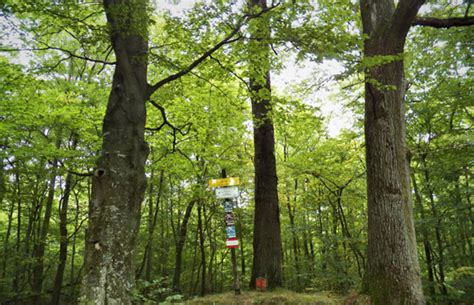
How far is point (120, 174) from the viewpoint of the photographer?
130 inches

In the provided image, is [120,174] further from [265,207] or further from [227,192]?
[265,207]

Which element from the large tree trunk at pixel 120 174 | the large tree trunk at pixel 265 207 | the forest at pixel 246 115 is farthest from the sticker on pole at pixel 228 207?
the large tree trunk at pixel 120 174

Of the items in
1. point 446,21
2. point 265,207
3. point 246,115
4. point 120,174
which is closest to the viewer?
point 120,174

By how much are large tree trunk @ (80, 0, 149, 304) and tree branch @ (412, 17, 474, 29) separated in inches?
184

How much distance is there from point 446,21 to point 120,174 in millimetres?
5829

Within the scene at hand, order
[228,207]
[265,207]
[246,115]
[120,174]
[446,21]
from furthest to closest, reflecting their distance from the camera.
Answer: [246,115] < [265,207] < [228,207] < [446,21] < [120,174]

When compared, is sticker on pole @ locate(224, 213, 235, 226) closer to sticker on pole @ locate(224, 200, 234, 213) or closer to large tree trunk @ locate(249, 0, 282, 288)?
sticker on pole @ locate(224, 200, 234, 213)

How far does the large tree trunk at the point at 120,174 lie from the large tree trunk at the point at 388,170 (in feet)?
9.92

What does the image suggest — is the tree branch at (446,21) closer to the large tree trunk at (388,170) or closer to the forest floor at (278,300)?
the large tree trunk at (388,170)

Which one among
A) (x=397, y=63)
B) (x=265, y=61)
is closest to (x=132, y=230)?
(x=265, y=61)

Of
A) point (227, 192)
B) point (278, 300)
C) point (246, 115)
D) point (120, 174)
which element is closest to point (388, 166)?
point (227, 192)

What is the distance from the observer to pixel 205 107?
898cm

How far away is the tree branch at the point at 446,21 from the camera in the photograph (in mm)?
4898

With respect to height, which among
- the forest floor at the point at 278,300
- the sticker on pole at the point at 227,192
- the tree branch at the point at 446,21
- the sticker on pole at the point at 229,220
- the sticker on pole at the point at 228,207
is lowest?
the forest floor at the point at 278,300
